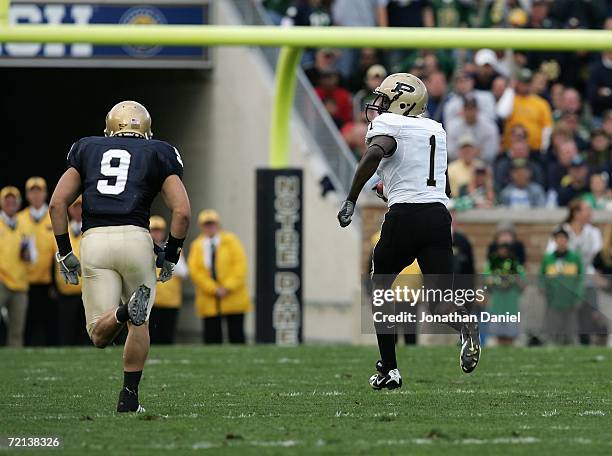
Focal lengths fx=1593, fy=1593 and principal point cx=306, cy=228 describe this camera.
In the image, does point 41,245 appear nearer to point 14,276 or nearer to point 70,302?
point 14,276

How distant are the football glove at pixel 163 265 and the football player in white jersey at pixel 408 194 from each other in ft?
4.61

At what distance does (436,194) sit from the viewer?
29.2 ft

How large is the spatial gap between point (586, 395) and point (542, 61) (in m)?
11.1

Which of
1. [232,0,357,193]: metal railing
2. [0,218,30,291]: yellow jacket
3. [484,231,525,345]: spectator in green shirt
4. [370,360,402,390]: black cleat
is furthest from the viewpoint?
[232,0,357,193]: metal railing

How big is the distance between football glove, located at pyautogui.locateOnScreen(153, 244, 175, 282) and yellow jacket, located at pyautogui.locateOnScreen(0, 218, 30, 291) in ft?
25.2

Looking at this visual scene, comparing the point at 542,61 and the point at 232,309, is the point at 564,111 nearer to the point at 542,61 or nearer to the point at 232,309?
the point at 542,61

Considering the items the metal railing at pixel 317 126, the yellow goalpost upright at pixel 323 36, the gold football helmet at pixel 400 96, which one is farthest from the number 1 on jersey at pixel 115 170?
the metal railing at pixel 317 126

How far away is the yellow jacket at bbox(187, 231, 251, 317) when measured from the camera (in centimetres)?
1597

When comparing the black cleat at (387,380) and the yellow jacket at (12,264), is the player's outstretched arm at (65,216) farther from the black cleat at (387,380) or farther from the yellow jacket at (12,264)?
the yellow jacket at (12,264)

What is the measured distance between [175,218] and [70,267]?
23.1 inches

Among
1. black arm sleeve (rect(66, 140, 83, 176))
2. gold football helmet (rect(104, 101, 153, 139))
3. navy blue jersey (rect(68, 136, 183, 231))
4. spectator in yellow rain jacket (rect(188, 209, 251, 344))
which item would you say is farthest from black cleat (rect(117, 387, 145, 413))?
spectator in yellow rain jacket (rect(188, 209, 251, 344))

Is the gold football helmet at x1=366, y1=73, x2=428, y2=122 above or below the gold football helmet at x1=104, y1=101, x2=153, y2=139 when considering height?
above

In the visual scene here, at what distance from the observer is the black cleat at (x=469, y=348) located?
8.52 metres

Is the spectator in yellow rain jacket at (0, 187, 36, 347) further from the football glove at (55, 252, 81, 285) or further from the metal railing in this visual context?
the football glove at (55, 252, 81, 285)
